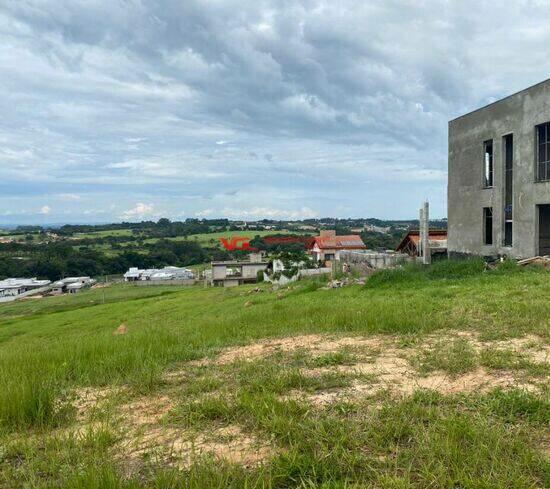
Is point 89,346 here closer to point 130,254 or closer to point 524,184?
point 524,184

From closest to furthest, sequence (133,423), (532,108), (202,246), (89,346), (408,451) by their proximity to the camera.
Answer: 1. (408,451)
2. (133,423)
3. (89,346)
4. (532,108)
5. (202,246)

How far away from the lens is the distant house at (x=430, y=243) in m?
21.9

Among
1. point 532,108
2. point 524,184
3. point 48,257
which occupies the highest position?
point 532,108

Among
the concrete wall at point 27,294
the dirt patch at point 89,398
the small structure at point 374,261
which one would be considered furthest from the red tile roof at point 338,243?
the concrete wall at point 27,294

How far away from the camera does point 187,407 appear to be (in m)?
3.43

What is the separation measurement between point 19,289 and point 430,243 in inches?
2322

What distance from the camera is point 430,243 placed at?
2267 cm

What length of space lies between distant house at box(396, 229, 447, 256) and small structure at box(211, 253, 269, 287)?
22.7 m

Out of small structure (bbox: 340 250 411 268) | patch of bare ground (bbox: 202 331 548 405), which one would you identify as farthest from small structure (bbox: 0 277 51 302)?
patch of bare ground (bbox: 202 331 548 405)

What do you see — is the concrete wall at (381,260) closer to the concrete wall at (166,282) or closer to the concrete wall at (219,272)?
the concrete wall at (219,272)

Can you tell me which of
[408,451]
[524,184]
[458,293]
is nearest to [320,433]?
[408,451]

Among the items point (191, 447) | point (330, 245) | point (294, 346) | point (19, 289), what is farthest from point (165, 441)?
point (19, 289)

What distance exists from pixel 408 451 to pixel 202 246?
286 feet

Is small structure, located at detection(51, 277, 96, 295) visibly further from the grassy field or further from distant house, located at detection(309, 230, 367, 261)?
the grassy field
